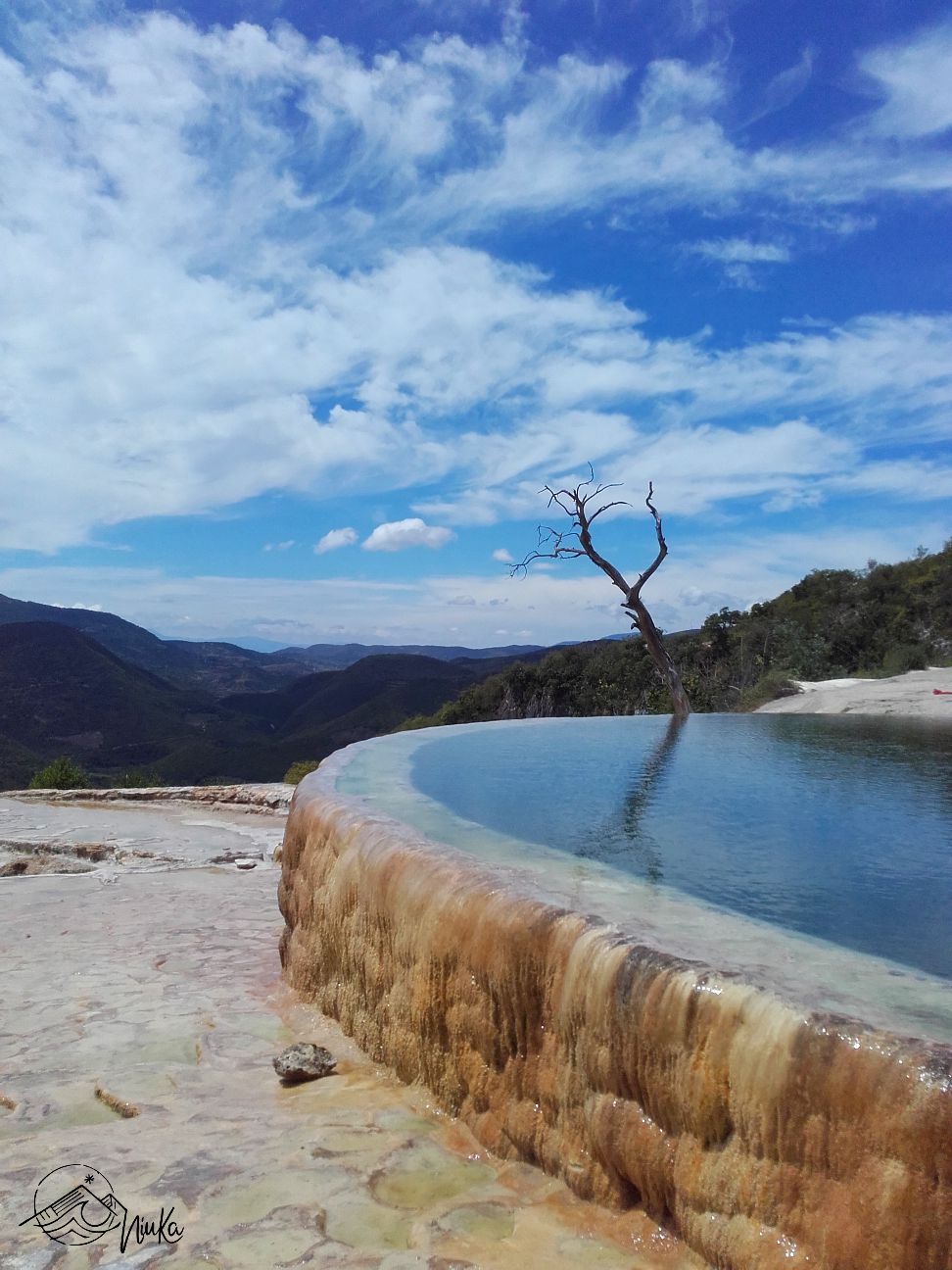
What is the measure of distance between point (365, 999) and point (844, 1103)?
6.37 ft

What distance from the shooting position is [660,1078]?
196 centimetres

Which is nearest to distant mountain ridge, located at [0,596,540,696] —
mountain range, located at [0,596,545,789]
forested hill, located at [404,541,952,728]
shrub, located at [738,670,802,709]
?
mountain range, located at [0,596,545,789]

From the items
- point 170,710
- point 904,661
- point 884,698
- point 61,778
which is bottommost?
point 170,710

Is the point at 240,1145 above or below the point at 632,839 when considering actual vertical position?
below

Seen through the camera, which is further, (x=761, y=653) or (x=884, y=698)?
(x=761, y=653)

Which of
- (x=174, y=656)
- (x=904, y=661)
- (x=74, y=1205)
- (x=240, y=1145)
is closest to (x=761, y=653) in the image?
(x=904, y=661)

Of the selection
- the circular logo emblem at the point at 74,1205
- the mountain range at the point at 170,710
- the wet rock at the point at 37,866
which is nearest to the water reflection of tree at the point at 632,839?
the circular logo emblem at the point at 74,1205

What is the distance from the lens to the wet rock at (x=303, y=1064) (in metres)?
3.01

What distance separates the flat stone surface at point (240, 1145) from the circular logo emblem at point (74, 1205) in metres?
0.03

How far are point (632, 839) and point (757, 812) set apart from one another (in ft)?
3.08

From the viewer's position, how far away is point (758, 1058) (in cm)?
178

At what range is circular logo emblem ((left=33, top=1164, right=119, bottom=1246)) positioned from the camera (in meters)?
2.02

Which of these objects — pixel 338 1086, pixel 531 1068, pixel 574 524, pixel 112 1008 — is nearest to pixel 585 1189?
pixel 531 1068

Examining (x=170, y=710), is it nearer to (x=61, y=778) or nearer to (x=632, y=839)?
(x=61, y=778)
